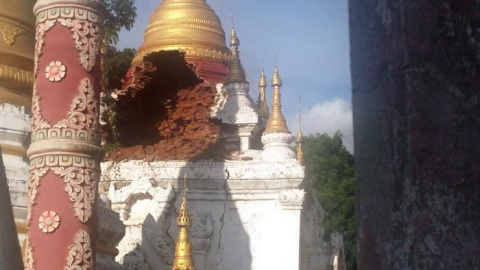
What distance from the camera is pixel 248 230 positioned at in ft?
36.3

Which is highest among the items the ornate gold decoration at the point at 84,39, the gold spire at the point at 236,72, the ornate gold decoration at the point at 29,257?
the gold spire at the point at 236,72

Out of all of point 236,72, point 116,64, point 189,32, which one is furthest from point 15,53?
point 116,64

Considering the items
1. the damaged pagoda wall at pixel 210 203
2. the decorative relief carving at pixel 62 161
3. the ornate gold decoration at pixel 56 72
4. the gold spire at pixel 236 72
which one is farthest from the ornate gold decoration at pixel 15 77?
the gold spire at pixel 236 72

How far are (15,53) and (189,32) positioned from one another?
368 inches

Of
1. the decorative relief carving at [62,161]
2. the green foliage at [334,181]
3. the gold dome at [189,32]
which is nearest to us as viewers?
the decorative relief carving at [62,161]

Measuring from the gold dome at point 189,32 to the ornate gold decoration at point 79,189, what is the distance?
36.8 ft

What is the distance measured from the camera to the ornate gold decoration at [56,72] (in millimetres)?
6066

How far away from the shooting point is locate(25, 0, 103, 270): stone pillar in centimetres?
580

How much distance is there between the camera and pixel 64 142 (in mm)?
5914

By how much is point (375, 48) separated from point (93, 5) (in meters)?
5.25

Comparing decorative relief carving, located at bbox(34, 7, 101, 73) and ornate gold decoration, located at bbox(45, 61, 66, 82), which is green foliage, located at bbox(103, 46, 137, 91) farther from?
ornate gold decoration, located at bbox(45, 61, 66, 82)

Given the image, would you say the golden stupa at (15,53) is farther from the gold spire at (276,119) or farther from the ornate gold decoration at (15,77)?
the gold spire at (276,119)

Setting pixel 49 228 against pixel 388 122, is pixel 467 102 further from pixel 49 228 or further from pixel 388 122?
pixel 49 228

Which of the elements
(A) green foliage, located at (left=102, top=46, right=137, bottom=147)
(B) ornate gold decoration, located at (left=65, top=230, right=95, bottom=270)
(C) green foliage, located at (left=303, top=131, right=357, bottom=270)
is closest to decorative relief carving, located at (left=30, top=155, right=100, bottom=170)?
(B) ornate gold decoration, located at (left=65, top=230, right=95, bottom=270)
